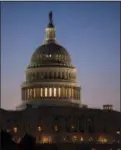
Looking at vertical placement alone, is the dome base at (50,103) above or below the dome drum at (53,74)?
below

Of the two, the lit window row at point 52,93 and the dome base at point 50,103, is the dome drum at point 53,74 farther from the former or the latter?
the dome base at point 50,103

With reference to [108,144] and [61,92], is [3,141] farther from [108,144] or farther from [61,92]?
[61,92]

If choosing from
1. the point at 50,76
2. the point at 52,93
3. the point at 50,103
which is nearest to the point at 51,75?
the point at 50,76

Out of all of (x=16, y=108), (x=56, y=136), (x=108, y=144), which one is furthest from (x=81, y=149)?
(x=16, y=108)

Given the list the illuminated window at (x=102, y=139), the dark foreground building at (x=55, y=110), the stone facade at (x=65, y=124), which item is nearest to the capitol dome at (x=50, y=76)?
the dark foreground building at (x=55, y=110)

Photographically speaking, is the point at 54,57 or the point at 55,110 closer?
the point at 55,110

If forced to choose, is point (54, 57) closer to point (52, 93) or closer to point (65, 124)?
point (52, 93)
